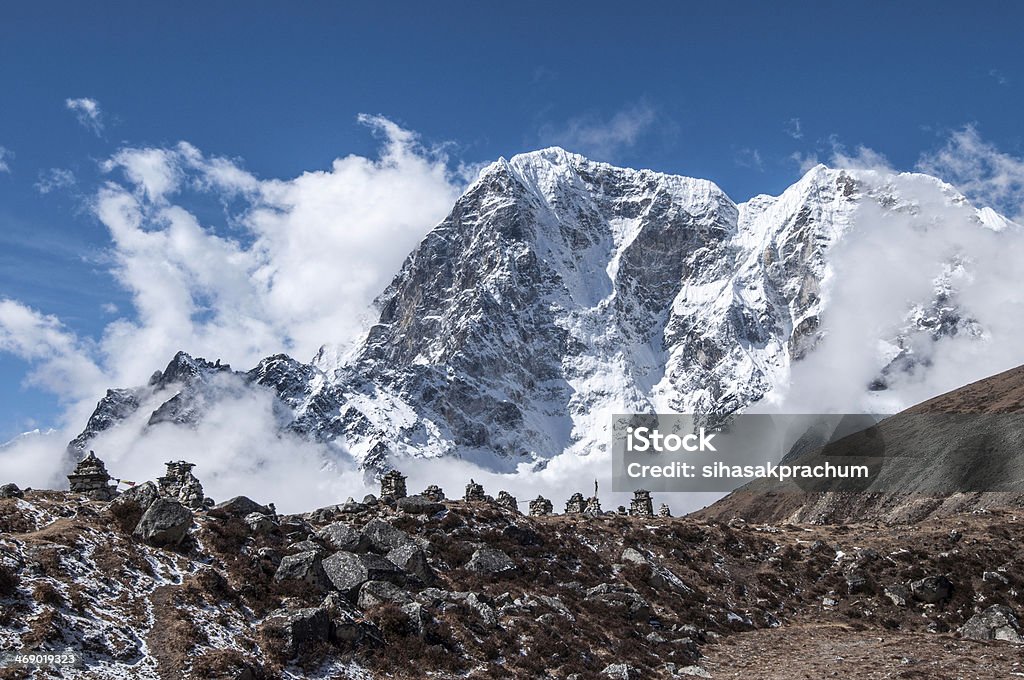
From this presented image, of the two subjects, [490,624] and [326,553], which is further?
[326,553]

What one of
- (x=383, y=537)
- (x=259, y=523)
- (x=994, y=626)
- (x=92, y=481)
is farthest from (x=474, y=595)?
(x=994, y=626)

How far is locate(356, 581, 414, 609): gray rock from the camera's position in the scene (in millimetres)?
33219

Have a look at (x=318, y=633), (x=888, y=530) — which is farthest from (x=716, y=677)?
(x=888, y=530)

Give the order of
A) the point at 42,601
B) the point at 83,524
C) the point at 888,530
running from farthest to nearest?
the point at 888,530 → the point at 83,524 → the point at 42,601

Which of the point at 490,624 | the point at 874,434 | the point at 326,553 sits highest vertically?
the point at 874,434

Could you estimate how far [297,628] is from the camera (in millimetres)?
28656

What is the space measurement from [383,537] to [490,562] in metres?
6.61

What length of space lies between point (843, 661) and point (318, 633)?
2412cm

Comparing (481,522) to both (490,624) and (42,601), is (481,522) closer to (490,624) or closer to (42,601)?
(490,624)

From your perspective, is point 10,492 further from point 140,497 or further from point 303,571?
point 303,571

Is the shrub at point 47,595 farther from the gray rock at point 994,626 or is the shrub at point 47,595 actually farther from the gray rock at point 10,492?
the gray rock at point 994,626

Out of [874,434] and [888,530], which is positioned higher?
[874,434]

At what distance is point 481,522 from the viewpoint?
50812mm

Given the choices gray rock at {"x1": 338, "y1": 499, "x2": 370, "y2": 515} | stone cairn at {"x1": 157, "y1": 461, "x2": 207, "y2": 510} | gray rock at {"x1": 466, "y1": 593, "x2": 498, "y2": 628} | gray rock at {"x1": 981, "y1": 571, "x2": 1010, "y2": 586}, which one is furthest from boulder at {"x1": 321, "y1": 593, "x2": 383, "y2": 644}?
gray rock at {"x1": 981, "y1": 571, "x2": 1010, "y2": 586}
